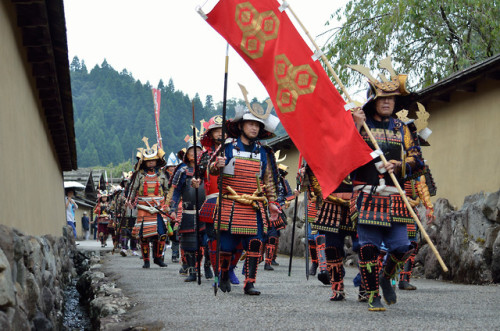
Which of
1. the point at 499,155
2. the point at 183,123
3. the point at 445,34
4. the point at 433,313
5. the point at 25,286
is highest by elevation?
the point at 183,123

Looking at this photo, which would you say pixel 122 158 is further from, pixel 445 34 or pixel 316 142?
pixel 316 142

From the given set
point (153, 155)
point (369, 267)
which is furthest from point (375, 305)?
point (153, 155)

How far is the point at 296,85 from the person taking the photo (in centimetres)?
672

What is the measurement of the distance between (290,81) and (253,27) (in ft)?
2.17

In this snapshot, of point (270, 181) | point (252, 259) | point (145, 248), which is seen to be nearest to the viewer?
point (252, 259)

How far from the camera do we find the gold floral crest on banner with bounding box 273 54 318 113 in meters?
6.69

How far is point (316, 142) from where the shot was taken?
6.71 metres

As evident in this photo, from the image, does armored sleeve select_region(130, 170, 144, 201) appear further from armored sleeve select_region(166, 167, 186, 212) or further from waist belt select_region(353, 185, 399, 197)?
waist belt select_region(353, 185, 399, 197)

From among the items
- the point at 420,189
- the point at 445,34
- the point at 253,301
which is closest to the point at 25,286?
the point at 253,301

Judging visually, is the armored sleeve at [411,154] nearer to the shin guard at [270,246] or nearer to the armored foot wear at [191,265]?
the armored foot wear at [191,265]

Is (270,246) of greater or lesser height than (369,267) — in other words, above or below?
below

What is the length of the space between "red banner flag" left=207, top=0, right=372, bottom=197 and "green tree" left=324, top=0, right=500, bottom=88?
11337mm

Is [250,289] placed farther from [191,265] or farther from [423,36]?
[423,36]

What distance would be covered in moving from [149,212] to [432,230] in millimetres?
5502
